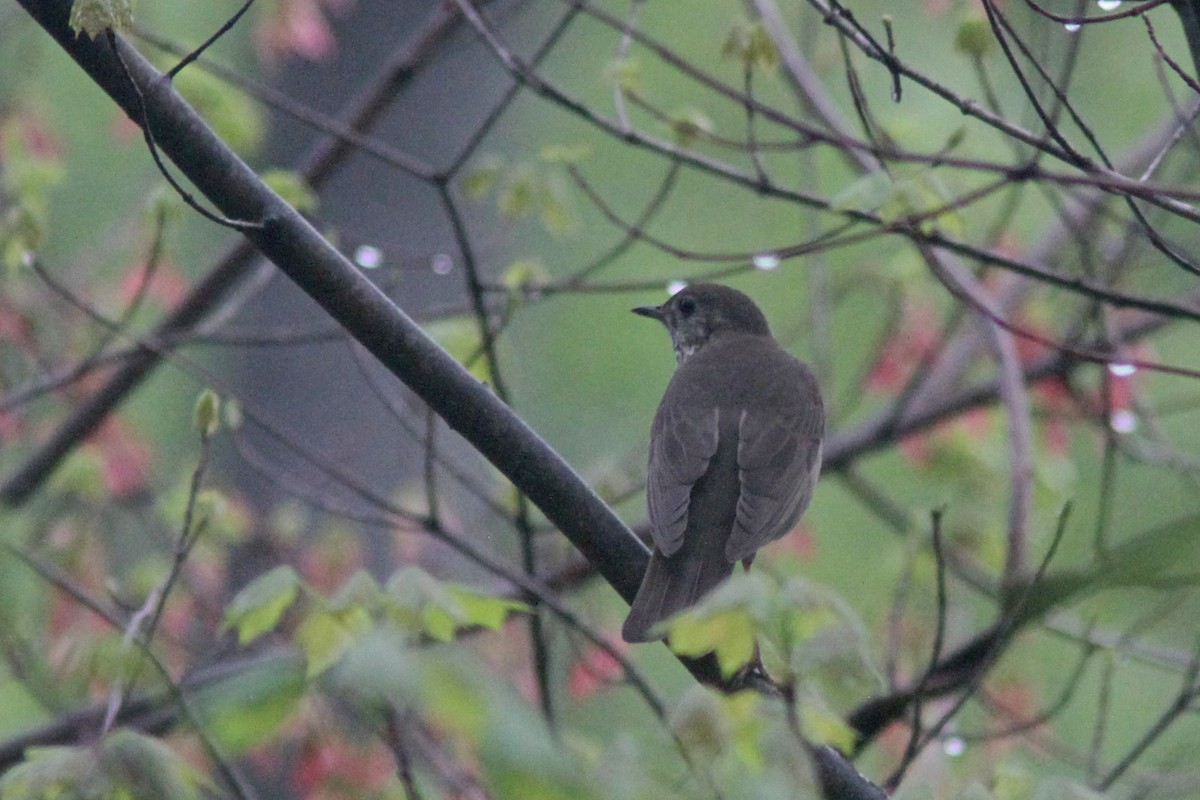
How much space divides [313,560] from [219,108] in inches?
100

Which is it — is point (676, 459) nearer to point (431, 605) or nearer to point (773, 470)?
point (773, 470)

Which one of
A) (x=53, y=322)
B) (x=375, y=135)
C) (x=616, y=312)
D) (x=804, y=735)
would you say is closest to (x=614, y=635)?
(x=53, y=322)

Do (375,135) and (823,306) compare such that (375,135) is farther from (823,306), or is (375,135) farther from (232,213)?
(232,213)

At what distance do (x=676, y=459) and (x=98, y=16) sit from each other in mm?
2311

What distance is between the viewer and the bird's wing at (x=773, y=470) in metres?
4.23

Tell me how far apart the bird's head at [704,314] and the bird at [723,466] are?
0.74ft

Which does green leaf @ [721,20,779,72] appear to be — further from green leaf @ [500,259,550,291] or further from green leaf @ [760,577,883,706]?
green leaf @ [760,577,883,706]

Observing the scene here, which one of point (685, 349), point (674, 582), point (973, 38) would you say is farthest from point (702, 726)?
point (685, 349)

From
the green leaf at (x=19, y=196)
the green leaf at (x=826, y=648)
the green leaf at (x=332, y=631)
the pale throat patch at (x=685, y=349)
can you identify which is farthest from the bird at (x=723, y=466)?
the green leaf at (x=19, y=196)

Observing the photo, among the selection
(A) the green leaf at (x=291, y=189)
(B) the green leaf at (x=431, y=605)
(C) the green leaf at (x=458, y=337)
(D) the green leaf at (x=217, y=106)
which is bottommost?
(B) the green leaf at (x=431, y=605)

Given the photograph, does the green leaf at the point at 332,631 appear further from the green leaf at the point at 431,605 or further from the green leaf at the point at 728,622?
the green leaf at the point at 728,622

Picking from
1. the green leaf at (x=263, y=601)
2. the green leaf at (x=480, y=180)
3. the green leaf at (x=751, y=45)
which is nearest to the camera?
the green leaf at (x=263, y=601)

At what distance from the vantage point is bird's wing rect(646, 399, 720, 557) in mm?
4215

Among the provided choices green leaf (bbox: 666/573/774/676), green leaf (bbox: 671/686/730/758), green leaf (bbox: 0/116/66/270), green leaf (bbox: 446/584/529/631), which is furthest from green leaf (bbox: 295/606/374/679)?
green leaf (bbox: 0/116/66/270)
